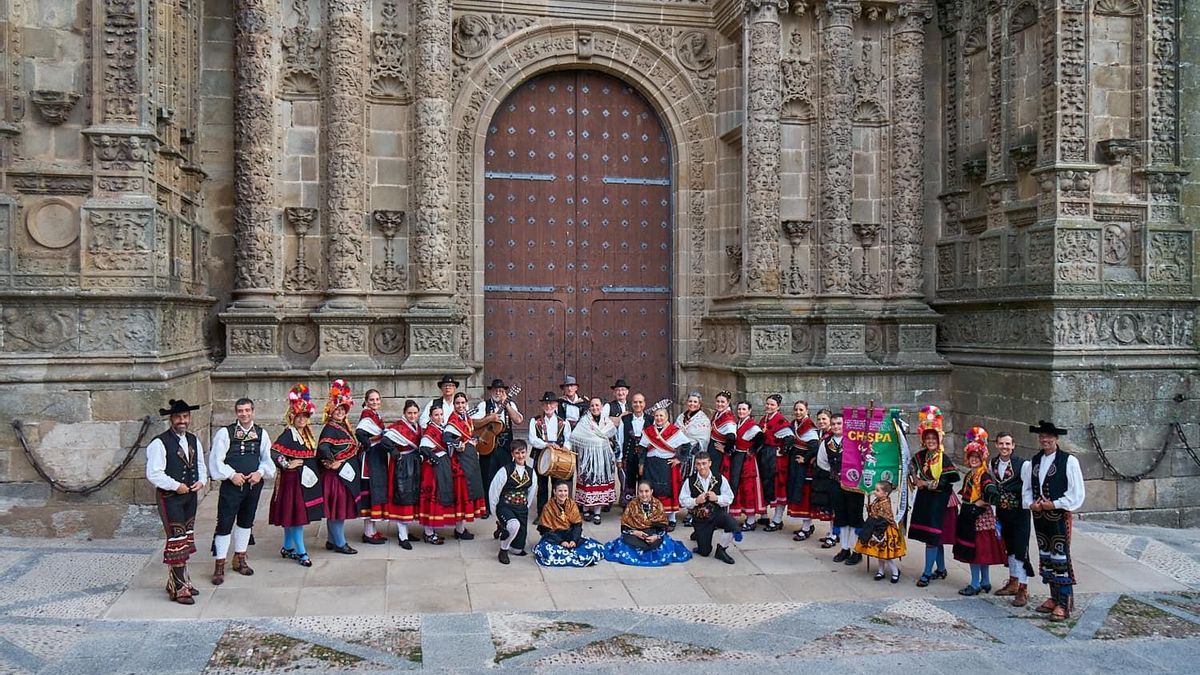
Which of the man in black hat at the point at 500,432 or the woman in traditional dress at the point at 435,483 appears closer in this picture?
the woman in traditional dress at the point at 435,483

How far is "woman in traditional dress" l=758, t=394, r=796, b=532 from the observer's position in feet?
33.1

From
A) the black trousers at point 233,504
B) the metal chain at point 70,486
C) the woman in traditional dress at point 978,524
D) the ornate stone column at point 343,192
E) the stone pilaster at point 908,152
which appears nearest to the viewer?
the woman in traditional dress at point 978,524

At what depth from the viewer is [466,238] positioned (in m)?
13.2

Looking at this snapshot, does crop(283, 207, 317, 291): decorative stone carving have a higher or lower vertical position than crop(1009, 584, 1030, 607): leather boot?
higher

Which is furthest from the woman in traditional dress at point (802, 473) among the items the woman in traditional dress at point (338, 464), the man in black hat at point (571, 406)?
the woman in traditional dress at point (338, 464)

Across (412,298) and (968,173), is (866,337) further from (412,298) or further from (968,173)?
(412,298)

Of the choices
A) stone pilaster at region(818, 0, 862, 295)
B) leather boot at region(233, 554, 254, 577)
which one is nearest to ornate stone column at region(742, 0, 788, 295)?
stone pilaster at region(818, 0, 862, 295)

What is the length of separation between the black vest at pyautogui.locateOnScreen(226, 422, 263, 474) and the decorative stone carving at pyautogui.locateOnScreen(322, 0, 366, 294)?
4214mm

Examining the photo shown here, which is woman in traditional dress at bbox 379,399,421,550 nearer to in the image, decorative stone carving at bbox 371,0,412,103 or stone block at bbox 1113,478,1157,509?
decorative stone carving at bbox 371,0,412,103

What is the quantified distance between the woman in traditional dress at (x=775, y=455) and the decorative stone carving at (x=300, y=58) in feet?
23.2

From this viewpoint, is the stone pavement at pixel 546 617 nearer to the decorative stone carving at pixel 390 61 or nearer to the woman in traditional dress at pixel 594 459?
the woman in traditional dress at pixel 594 459

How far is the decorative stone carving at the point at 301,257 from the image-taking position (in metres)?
12.1

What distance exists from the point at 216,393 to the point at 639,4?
7.94m

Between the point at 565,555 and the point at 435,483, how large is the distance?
1552 millimetres
